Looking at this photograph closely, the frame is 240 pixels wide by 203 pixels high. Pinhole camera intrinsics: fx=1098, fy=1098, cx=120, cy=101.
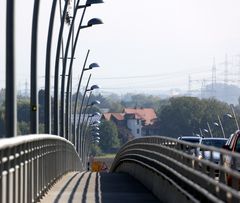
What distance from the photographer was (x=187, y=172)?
1806cm

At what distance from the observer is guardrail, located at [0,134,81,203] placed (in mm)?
14555

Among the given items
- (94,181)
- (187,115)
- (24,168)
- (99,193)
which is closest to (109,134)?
(187,115)

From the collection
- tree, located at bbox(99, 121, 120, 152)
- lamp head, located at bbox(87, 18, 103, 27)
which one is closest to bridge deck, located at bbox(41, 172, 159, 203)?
lamp head, located at bbox(87, 18, 103, 27)

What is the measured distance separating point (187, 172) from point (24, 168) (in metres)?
2.68

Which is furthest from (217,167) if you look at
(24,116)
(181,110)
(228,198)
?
(181,110)

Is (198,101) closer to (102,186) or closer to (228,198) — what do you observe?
(102,186)

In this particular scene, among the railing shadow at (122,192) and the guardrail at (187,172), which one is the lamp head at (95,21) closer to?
the railing shadow at (122,192)

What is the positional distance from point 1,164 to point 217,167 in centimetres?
277

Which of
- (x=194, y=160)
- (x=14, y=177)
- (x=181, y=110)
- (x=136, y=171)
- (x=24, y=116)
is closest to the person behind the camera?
(x=14, y=177)

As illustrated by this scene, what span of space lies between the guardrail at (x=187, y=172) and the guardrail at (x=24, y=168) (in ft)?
8.23

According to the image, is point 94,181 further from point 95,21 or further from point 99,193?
point 95,21

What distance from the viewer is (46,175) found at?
2438 cm

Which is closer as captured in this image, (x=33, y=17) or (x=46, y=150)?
(x=46, y=150)

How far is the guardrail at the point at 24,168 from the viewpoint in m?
14.6
